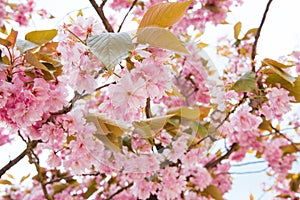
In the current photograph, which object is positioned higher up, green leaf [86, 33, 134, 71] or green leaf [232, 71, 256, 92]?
green leaf [232, 71, 256, 92]

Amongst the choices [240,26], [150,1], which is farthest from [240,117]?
[150,1]

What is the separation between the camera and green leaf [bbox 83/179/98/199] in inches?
58.7

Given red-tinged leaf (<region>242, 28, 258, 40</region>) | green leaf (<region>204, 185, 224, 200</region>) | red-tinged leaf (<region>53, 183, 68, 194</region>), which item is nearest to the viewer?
red-tinged leaf (<region>242, 28, 258, 40</region>)

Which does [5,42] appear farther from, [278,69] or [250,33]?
[250,33]

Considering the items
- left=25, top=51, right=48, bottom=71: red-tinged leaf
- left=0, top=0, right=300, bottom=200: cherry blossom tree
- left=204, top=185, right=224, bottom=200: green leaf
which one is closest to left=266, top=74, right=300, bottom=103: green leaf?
left=0, top=0, right=300, bottom=200: cherry blossom tree

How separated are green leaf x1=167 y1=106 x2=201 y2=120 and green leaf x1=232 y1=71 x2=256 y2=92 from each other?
12 cm

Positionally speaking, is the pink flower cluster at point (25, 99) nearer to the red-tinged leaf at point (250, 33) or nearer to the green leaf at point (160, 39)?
the green leaf at point (160, 39)

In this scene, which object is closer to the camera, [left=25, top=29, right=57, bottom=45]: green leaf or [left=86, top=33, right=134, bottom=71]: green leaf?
[left=86, top=33, right=134, bottom=71]: green leaf

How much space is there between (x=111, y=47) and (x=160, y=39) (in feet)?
0.21

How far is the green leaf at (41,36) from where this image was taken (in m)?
0.57

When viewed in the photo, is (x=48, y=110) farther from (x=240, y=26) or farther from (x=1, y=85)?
(x=240, y=26)

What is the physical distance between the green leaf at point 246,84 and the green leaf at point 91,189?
3.03 feet

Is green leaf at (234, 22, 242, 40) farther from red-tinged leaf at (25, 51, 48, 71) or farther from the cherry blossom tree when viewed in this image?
red-tinged leaf at (25, 51, 48, 71)

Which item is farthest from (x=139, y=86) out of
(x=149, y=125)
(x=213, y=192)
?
(x=213, y=192)
